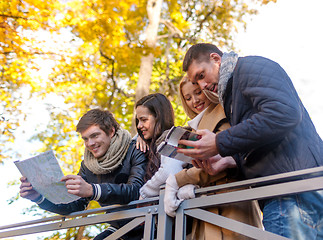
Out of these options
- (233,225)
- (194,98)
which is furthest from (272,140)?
(194,98)

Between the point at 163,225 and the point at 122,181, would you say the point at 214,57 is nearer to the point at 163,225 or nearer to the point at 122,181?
the point at 163,225

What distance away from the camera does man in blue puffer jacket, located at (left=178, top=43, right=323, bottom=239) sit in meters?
1.77

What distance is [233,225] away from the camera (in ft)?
6.29

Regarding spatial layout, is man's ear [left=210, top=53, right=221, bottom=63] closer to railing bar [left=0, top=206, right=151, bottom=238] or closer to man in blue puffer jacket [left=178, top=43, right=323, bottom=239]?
man in blue puffer jacket [left=178, top=43, right=323, bottom=239]

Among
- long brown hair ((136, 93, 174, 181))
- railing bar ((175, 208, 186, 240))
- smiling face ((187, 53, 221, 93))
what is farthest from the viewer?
long brown hair ((136, 93, 174, 181))

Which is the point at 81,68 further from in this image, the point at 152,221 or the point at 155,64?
the point at 152,221

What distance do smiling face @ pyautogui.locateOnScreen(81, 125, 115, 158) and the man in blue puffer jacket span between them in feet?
4.75

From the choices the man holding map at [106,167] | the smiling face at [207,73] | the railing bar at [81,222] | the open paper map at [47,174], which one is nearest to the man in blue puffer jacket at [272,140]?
the smiling face at [207,73]

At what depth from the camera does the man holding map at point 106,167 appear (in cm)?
265

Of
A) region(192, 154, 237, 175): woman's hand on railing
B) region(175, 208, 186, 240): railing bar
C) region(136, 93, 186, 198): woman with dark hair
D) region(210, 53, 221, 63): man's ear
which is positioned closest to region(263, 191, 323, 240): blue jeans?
region(192, 154, 237, 175): woman's hand on railing

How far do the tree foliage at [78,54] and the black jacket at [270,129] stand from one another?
175 inches

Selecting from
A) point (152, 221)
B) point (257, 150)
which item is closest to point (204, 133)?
point (257, 150)

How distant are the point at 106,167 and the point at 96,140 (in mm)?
296

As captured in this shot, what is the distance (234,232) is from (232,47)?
11.6 metres
